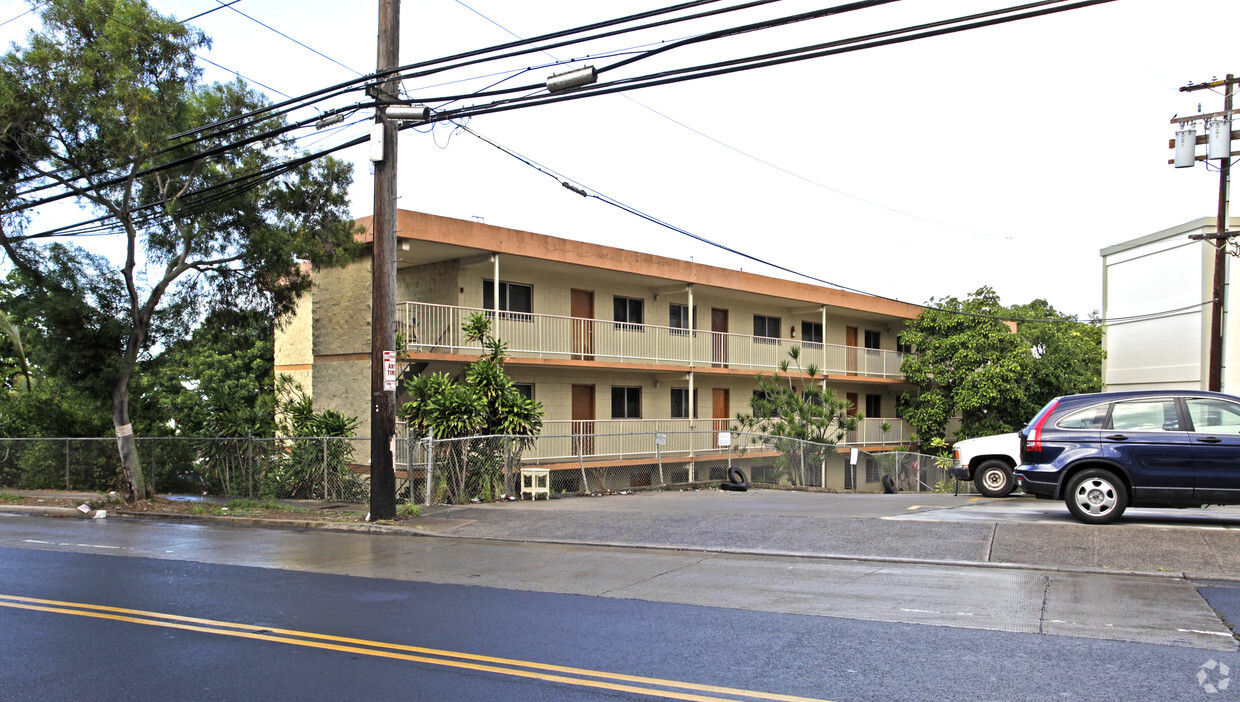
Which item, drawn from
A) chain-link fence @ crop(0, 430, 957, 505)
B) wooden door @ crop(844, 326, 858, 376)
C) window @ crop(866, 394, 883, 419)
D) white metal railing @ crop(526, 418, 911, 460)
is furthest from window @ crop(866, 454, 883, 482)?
white metal railing @ crop(526, 418, 911, 460)

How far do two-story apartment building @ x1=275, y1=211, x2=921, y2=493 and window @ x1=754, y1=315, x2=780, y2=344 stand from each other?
5 centimetres

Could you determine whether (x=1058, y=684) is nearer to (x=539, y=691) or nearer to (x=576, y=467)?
(x=539, y=691)

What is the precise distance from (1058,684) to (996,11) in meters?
6.97

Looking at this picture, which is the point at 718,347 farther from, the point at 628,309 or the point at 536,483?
the point at 536,483

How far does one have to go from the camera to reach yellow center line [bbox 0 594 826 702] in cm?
535

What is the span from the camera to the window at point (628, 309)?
85.6 ft

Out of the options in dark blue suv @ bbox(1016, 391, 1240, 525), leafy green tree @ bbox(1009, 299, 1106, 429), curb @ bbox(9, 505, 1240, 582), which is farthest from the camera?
leafy green tree @ bbox(1009, 299, 1106, 429)

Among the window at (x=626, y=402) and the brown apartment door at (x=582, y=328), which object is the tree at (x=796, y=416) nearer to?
the window at (x=626, y=402)

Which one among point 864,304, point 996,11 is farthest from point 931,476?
point 996,11

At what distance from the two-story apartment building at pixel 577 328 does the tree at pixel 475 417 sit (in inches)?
58.9

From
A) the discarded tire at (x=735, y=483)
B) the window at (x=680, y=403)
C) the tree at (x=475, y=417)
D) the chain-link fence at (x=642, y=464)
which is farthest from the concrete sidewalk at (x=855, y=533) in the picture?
the window at (x=680, y=403)

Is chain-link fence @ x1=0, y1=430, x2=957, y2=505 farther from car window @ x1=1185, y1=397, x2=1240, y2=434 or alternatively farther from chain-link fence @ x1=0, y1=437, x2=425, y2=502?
car window @ x1=1185, y1=397, x2=1240, y2=434

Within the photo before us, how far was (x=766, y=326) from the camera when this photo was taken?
31781mm

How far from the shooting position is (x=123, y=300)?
1717 centimetres
